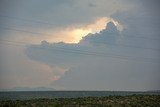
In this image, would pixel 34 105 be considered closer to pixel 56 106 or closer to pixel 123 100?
pixel 56 106

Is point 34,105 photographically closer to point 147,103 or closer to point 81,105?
point 81,105

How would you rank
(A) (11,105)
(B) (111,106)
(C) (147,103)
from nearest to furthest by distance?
(A) (11,105)
(B) (111,106)
(C) (147,103)

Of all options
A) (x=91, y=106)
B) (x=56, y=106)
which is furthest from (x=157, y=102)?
(x=56, y=106)

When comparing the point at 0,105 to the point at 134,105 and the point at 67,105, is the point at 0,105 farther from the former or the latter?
the point at 134,105

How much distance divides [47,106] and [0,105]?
30.1 ft

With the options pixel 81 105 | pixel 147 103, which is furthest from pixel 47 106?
pixel 147 103

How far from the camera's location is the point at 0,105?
6244 cm

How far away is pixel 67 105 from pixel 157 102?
2455 centimetres

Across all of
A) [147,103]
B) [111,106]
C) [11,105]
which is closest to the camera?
[11,105]

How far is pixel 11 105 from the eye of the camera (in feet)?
204

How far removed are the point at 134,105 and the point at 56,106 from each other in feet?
58.5

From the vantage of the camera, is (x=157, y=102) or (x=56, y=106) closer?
(x=56, y=106)

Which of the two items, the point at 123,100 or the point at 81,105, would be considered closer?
the point at 81,105

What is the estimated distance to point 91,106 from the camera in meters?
64.2
